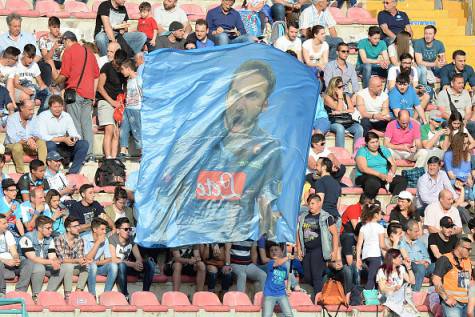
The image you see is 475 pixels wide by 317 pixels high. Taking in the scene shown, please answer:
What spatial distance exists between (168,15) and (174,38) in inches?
41.6

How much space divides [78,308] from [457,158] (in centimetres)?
717

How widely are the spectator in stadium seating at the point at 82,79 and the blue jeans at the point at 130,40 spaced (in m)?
1.10

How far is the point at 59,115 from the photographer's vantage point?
2775cm

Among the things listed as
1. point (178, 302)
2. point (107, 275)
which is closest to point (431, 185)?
point (178, 302)

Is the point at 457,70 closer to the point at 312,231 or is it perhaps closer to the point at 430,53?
the point at 430,53

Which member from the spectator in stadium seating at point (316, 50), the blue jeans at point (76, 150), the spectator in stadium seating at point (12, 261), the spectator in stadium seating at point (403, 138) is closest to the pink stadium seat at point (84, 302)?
the spectator in stadium seating at point (12, 261)

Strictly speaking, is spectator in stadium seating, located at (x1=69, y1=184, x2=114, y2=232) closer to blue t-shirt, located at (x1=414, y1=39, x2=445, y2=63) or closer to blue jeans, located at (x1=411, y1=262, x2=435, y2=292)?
blue jeans, located at (x1=411, y1=262, x2=435, y2=292)

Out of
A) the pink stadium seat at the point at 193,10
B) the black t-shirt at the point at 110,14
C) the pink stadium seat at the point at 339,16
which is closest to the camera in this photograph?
the black t-shirt at the point at 110,14

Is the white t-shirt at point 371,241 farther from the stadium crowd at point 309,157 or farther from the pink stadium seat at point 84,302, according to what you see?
the pink stadium seat at point 84,302

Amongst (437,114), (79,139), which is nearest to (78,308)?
(79,139)

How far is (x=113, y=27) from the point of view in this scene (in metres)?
30.5

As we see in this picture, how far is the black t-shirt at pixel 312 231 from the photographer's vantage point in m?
25.9

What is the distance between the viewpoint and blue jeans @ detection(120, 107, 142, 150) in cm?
2831

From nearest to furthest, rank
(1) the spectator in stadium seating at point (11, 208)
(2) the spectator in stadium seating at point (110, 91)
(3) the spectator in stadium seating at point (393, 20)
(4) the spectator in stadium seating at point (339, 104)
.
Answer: (1) the spectator in stadium seating at point (11, 208), (2) the spectator in stadium seating at point (110, 91), (4) the spectator in stadium seating at point (339, 104), (3) the spectator in stadium seating at point (393, 20)
